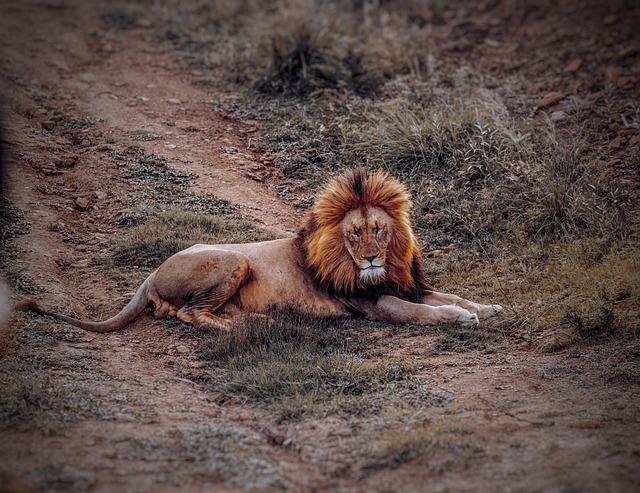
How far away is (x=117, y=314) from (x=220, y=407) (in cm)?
194

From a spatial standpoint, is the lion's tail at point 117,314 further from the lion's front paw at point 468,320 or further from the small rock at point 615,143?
the small rock at point 615,143

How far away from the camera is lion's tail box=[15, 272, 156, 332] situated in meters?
6.62

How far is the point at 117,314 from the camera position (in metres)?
6.84

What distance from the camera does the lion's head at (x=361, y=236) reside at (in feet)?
22.6

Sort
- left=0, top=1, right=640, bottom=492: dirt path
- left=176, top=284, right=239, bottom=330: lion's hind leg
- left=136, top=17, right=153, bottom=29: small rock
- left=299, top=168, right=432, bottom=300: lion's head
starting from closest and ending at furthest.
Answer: left=0, top=1, right=640, bottom=492: dirt path
left=176, top=284, right=239, bottom=330: lion's hind leg
left=299, top=168, right=432, bottom=300: lion's head
left=136, top=17, right=153, bottom=29: small rock

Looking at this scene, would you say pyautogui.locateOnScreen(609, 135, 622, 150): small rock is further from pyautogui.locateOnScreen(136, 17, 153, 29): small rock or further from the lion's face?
pyautogui.locateOnScreen(136, 17, 153, 29): small rock

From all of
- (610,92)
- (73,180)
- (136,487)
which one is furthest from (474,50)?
(136,487)

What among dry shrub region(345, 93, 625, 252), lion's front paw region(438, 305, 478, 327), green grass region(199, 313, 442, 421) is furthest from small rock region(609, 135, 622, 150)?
green grass region(199, 313, 442, 421)

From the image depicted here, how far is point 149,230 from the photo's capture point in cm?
839

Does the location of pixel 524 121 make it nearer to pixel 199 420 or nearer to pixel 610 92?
pixel 610 92

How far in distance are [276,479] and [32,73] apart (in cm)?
1034

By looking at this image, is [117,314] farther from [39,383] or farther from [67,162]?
[67,162]

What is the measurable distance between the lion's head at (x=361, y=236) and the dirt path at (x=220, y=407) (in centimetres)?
52

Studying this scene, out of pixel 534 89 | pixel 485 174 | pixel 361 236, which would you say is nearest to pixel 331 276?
pixel 361 236
